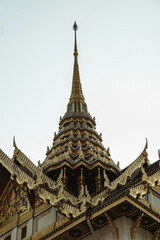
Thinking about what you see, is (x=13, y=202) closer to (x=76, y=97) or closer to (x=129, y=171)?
(x=129, y=171)

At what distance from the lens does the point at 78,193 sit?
22688 millimetres

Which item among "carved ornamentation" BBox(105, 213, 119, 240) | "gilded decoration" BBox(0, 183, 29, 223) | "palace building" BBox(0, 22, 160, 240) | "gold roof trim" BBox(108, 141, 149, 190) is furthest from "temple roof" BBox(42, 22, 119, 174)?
"carved ornamentation" BBox(105, 213, 119, 240)

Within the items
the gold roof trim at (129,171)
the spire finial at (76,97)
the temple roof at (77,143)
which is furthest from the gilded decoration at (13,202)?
the spire finial at (76,97)

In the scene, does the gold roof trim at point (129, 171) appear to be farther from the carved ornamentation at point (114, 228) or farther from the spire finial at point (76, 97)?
the spire finial at point (76, 97)

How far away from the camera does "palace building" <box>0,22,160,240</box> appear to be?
54.0 feet

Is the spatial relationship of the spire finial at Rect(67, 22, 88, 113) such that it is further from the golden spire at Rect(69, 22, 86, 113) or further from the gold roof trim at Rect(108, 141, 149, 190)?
the gold roof trim at Rect(108, 141, 149, 190)

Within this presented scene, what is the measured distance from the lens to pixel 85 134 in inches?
1096

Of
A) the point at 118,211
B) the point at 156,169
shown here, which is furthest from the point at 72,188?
the point at 118,211

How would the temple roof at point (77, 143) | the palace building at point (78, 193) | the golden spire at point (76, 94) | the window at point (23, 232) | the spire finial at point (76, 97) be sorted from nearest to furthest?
1. the palace building at point (78, 193)
2. the window at point (23, 232)
3. the temple roof at point (77, 143)
4. the spire finial at point (76, 97)
5. the golden spire at point (76, 94)

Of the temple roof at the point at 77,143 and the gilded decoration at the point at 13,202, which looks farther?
the temple roof at the point at 77,143

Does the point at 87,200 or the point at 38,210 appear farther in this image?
the point at 38,210

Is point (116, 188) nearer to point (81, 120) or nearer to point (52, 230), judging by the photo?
point (52, 230)

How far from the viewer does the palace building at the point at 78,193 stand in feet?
54.0

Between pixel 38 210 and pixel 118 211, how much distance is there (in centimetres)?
592
